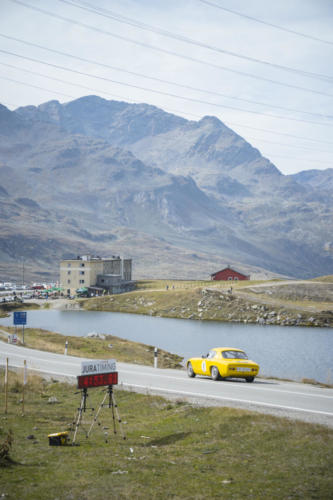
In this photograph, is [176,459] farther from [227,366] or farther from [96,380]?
A: [227,366]

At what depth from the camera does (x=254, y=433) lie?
16312 millimetres

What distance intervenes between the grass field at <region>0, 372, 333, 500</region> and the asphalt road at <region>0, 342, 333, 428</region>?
1.83 m

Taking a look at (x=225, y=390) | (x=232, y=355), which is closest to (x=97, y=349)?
(x=232, y=355)

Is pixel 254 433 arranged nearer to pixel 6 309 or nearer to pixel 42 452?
pixel 42 452

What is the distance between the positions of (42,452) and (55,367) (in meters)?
19.1

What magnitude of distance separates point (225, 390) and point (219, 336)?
2378 inches

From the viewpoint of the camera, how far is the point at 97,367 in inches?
677

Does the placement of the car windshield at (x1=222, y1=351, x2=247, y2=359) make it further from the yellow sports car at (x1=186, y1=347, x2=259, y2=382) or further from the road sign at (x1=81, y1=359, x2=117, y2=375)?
the road sign at (x1=81, y1=359, x2=117, y2=375)

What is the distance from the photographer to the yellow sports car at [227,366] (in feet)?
90.3

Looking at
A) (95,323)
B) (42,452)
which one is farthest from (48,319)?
(42,452)

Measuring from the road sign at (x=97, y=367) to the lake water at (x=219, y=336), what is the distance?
27.9m

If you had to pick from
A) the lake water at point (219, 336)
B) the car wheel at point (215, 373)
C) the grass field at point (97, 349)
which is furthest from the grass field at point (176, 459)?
the lake water at point (219, 336)

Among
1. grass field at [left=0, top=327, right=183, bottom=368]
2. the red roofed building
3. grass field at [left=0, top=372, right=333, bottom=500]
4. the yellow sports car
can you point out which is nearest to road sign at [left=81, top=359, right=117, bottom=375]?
grass field at [left=0, top=372, right=333, bottom=500]

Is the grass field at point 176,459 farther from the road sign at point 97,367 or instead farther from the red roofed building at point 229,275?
the red roofed building at point 229,275
